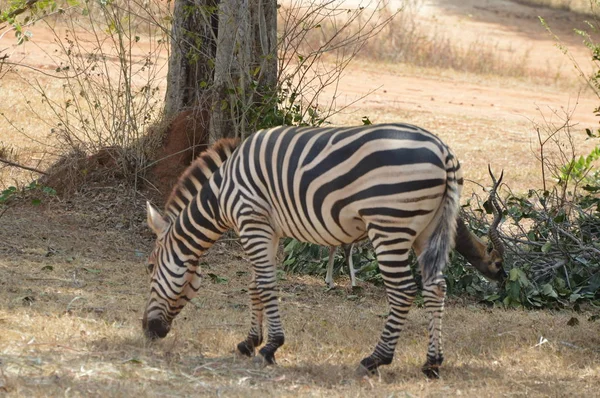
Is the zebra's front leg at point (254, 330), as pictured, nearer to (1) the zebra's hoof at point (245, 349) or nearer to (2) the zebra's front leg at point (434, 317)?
(1) the zebra's hoof at point (245, 349)

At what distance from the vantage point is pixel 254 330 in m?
6.26

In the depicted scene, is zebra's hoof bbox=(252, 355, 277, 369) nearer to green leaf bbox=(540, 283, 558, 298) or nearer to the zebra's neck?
the zebra's neck

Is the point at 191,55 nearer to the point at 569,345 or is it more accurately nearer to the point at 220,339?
the point at 220,339

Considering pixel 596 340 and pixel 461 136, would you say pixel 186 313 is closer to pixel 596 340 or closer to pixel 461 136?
pixel 596 340

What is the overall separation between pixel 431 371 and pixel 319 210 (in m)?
1.32

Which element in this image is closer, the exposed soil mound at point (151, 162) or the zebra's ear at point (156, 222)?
the zebra's ear at point (156, 222)

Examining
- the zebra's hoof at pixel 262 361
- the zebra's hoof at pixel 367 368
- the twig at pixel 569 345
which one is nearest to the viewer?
the zebra's hoof at pixel 367 368

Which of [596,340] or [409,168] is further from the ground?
[409,168]

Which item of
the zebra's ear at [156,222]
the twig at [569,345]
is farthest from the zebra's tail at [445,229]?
the zebra's ear at [156,222]

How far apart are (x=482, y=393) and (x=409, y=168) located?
148cm

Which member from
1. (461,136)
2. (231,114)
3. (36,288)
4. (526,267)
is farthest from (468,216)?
(461,136)

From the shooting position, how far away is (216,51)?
9.80 metres

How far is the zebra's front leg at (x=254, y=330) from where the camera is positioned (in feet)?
20.3

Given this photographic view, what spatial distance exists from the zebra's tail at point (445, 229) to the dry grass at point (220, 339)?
0.77m
